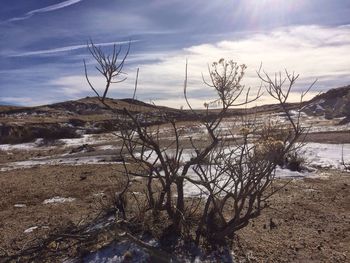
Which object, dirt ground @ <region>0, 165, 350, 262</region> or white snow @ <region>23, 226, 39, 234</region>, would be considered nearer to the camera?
dirt ground @ <region>0, 165, 350, 262</region>

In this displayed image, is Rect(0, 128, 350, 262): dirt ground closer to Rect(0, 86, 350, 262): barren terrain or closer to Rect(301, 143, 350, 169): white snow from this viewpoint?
Rect(0, 86, 350, 262): barren terrain

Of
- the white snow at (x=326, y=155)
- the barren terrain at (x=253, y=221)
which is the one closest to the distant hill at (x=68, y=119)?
the white snow at (x=326, y=155)

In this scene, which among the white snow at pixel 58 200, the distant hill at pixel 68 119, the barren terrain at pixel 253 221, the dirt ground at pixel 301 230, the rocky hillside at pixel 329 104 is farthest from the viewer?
the rocky hillside at pixel 329 104

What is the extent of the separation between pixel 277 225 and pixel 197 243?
6.65ft

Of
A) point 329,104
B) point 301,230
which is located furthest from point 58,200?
point 329,104

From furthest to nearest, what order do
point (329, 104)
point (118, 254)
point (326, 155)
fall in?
1. point (329, 104)
2. point (326, 155)
3. point (118, 254)

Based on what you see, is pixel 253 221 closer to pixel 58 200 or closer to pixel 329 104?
pixel 58 200

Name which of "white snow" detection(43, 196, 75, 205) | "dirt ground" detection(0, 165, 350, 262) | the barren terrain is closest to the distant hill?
the barren terrain

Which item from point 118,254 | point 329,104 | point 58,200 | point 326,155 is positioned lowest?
point 326,155

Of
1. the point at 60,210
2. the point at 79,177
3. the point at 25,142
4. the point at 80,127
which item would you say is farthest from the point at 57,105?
the point at 60,210

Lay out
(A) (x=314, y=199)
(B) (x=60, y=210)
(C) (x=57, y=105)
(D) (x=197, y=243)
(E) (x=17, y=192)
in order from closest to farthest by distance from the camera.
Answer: (D) (x=197, y=243) < (B) (x=60, y=210) < (A) (x=314, y=199) < (E) (x=17, y=192) < (C) (x=57, y=105)

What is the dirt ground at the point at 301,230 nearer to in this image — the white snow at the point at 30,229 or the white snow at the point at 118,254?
the white snow at the point at 118,254

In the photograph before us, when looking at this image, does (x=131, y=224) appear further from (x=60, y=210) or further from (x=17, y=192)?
(x=17, y=192)

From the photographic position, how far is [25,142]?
33.7 meters
